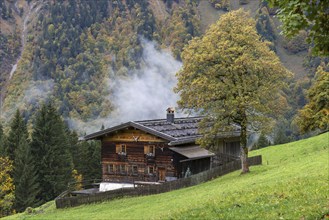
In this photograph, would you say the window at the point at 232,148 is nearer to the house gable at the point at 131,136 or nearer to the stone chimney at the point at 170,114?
the stone chimney at the point at 170,114

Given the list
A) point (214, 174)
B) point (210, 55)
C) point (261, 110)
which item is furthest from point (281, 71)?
point (214, 174)

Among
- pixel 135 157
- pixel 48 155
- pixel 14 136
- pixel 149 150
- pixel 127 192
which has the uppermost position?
pixel 14 136

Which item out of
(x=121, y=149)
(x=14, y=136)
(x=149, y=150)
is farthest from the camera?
(x=14, y=136)

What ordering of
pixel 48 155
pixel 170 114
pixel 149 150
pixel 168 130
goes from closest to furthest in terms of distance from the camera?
pixel 149 150, pixel 168 130, pixel 170 114, pixel 48 155

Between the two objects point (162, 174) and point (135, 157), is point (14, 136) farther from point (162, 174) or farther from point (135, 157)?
point (162, 174)

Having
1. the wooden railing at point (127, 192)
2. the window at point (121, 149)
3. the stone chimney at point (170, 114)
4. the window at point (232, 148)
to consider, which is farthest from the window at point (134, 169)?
the window at point (232, 148)

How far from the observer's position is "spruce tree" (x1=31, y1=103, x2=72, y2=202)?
7031 centimetres

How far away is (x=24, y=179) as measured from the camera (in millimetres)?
63969

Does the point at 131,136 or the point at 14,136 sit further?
the point at 14,136

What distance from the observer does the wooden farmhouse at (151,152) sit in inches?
1889

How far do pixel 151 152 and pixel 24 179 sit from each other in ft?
77.4

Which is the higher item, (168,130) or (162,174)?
(168,130)

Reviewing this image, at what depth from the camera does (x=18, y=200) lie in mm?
65000

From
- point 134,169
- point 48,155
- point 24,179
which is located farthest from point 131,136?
point 48,155
